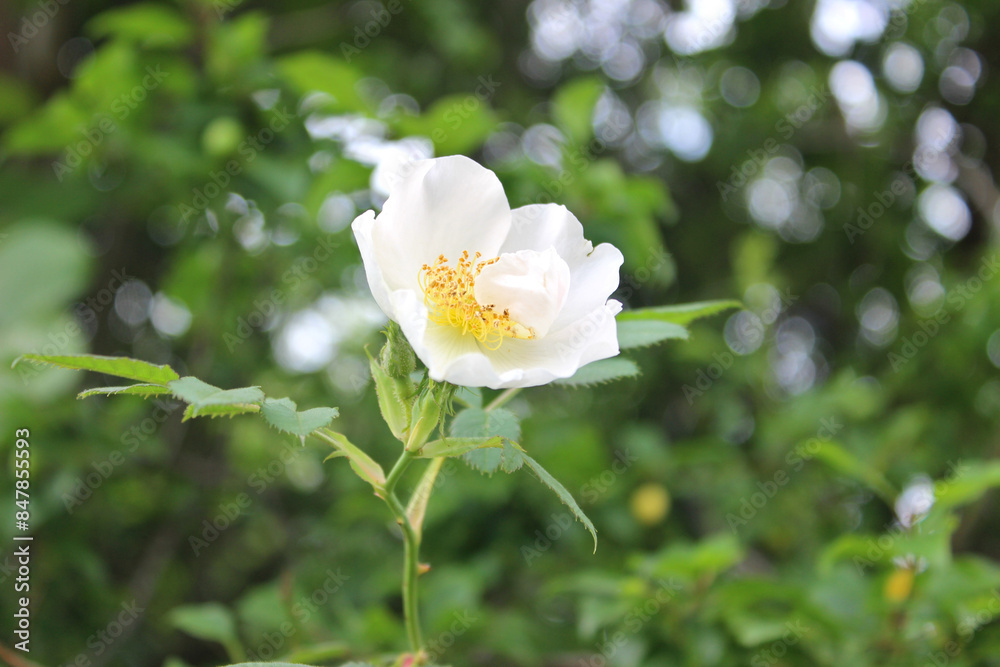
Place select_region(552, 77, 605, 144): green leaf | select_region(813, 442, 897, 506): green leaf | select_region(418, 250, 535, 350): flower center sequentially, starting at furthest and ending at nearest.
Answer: select_region(552, 77, 605, 144): green leaf, select_region(813, 442, 897, 506): green leaf, select_region(418, 250, 535, 350): flower center

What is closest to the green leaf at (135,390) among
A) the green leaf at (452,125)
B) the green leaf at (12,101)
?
the green leaf at (452,125)

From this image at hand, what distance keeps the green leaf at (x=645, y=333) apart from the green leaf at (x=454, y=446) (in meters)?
0.28

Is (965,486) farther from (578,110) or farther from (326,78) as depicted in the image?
(326,78)

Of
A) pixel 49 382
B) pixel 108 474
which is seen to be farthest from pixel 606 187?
pixel 108 474

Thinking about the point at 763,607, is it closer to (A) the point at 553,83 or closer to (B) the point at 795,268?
(B) the point at 795,268

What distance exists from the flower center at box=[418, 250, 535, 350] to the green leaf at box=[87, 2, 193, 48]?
144cm

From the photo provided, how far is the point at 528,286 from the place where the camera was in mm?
898

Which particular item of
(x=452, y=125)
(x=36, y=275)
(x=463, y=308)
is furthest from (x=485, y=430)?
(x=452, y=125)

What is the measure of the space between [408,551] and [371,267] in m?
0.39

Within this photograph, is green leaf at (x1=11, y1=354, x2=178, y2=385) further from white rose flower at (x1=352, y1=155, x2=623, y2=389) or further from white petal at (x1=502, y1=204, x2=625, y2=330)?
white petal at (x1=502, y1=204, x2=625, y2=330)

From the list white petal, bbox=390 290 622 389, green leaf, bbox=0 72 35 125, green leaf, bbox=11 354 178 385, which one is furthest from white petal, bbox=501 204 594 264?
green leaf, bbox=0 72 35 125

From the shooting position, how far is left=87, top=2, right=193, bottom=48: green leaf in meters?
1.92

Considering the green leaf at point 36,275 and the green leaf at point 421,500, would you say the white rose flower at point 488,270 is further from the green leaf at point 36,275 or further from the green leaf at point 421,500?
the green leaf at point 36,275

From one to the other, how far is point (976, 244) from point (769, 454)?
157 centimetres
